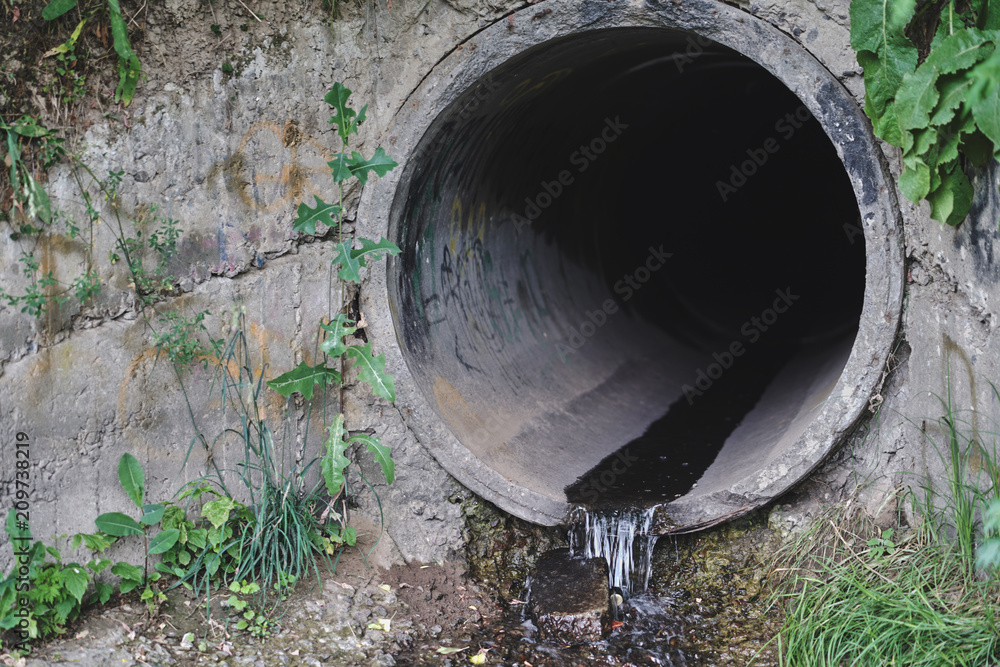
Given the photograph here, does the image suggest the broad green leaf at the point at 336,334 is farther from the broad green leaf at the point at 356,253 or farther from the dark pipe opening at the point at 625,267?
the dark pipe opening at the point at 625,267

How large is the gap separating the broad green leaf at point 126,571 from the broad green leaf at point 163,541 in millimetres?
96

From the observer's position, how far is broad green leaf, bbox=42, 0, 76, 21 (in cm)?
320

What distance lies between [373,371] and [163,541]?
1134 mm

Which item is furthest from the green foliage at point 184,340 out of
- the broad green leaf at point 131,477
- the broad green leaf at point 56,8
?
the broad green leaf at point 56,8

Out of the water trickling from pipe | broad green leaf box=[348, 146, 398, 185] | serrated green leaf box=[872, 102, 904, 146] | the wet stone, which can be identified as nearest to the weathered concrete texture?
broad green leaf box=[348, 146, 398, 185]

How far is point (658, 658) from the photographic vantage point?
3291 mm

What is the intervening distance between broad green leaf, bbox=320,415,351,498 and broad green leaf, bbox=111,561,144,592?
833mm

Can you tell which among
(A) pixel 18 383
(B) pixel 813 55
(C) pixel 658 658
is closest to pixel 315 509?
(A) pixel 18 383

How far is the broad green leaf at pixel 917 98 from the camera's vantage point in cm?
269

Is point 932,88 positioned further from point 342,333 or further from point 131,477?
point 131,477

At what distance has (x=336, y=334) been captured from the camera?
3.57 m

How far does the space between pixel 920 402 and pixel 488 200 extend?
8.83 ft

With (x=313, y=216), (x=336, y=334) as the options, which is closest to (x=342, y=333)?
(x=336, y=334)

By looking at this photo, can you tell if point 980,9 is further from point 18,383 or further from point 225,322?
point 18,383
